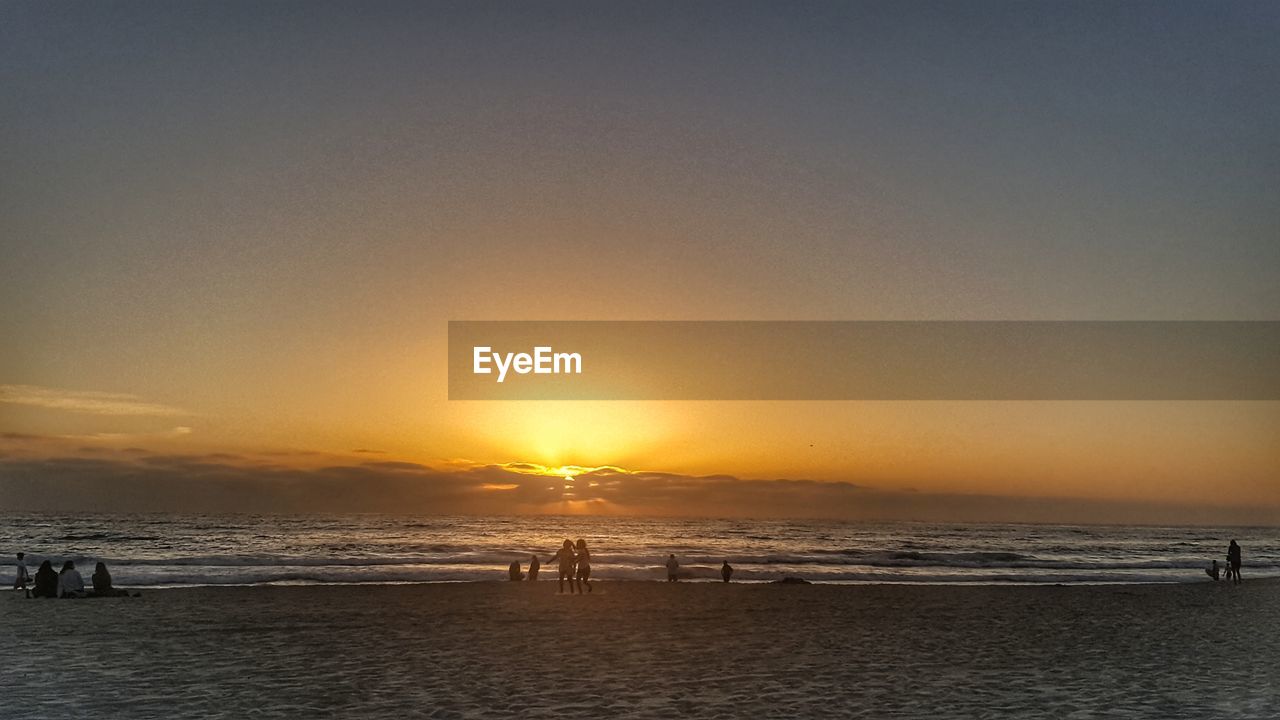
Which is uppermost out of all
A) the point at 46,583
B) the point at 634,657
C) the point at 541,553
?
the point at 46,583

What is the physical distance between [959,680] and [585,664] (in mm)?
5732

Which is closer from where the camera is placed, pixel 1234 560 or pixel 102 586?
pixel 102 586

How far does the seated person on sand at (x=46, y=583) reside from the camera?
26.8m

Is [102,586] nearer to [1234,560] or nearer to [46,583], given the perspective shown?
[46,583]

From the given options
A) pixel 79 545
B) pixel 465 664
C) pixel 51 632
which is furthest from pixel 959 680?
pixel 79 545

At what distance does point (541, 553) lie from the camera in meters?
70.4

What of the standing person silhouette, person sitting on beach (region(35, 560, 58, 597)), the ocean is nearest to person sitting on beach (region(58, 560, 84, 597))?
person sitting on beach (region(35, 560, 58, 597))

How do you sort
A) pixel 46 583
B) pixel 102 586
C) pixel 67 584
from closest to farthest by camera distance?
pixel 67 584 < pixel 46 583 < pixel 102 586

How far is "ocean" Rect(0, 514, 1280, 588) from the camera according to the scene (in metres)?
47.4

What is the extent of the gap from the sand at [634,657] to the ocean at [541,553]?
14.9 m

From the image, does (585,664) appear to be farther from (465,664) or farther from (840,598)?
(840,598)

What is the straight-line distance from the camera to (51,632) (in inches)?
780

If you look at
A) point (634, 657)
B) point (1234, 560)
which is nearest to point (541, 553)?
point (1234, 560)

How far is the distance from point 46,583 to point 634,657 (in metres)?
19.0
